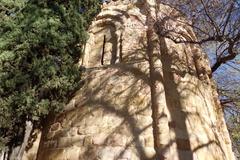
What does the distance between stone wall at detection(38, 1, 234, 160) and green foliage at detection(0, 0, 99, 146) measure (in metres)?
0.56

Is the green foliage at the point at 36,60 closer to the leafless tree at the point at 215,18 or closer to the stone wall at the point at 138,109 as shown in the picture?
the stone wall at the point at 138,109

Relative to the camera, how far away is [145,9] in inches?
363

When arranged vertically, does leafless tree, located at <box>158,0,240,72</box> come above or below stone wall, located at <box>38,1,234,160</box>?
above

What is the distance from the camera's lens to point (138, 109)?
629 cm

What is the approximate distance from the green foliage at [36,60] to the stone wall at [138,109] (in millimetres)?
558

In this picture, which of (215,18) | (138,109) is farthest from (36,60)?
(215,18)

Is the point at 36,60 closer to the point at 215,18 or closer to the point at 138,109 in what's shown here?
the point at 138,109

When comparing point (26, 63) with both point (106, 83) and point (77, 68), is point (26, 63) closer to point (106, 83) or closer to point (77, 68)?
point (77, 68)

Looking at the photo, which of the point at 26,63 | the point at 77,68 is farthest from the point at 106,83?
the point at 26,63

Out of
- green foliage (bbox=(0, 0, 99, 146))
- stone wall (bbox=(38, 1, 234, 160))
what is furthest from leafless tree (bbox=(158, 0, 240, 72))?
green foliage (bbox=(0, 0, 99, 146))

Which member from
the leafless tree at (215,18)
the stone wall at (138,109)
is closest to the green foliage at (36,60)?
the stone wall at (138,109)

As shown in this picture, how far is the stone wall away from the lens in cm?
587

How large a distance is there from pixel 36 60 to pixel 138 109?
2.27 metres

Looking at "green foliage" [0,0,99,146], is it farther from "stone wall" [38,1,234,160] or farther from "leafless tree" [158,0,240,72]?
"leafless tree" [158,0,240,72]
